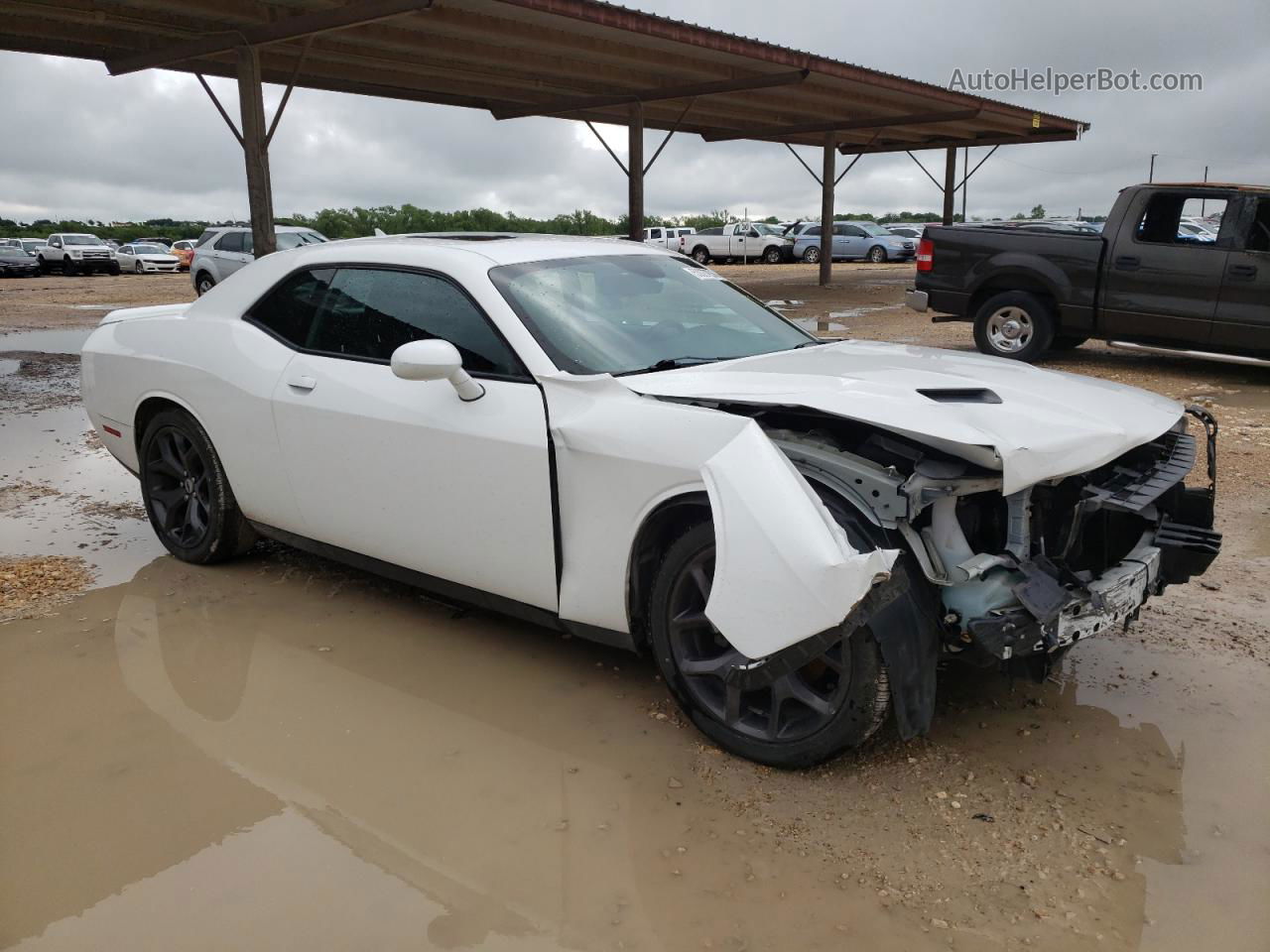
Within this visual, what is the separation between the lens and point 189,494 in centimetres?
492

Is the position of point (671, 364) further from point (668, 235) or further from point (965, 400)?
point (668, 235)

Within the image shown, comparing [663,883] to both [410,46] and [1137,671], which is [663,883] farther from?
[410,46]

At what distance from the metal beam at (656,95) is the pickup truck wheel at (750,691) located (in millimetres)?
13602

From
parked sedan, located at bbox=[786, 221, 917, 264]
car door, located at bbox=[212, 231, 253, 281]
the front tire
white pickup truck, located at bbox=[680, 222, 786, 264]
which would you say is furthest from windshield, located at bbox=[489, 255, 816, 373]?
parked sedan, located at bbox=[786, 221, 917, 264]

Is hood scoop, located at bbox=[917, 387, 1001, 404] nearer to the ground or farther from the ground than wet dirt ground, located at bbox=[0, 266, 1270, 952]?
farther from the ground

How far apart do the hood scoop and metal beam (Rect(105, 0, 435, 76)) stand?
324 inches

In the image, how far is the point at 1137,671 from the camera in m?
3.72

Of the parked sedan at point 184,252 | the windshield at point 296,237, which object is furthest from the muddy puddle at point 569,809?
the parked sedan at point 184,252

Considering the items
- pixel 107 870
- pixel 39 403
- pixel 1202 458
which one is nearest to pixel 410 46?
pixel 39 403

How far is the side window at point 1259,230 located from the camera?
9.22m

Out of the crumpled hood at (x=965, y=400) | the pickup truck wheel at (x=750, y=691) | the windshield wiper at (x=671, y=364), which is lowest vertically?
the pickup truck wheel at (x=750, y=691)

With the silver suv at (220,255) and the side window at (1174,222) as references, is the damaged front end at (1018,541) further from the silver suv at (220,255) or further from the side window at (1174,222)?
the silver suv at (220,255)

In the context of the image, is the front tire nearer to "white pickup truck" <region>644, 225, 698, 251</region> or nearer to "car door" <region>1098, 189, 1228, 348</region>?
"car door" <region>1098, 189, 1228, 348</region>

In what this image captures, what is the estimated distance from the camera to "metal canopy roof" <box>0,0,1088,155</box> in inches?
442
